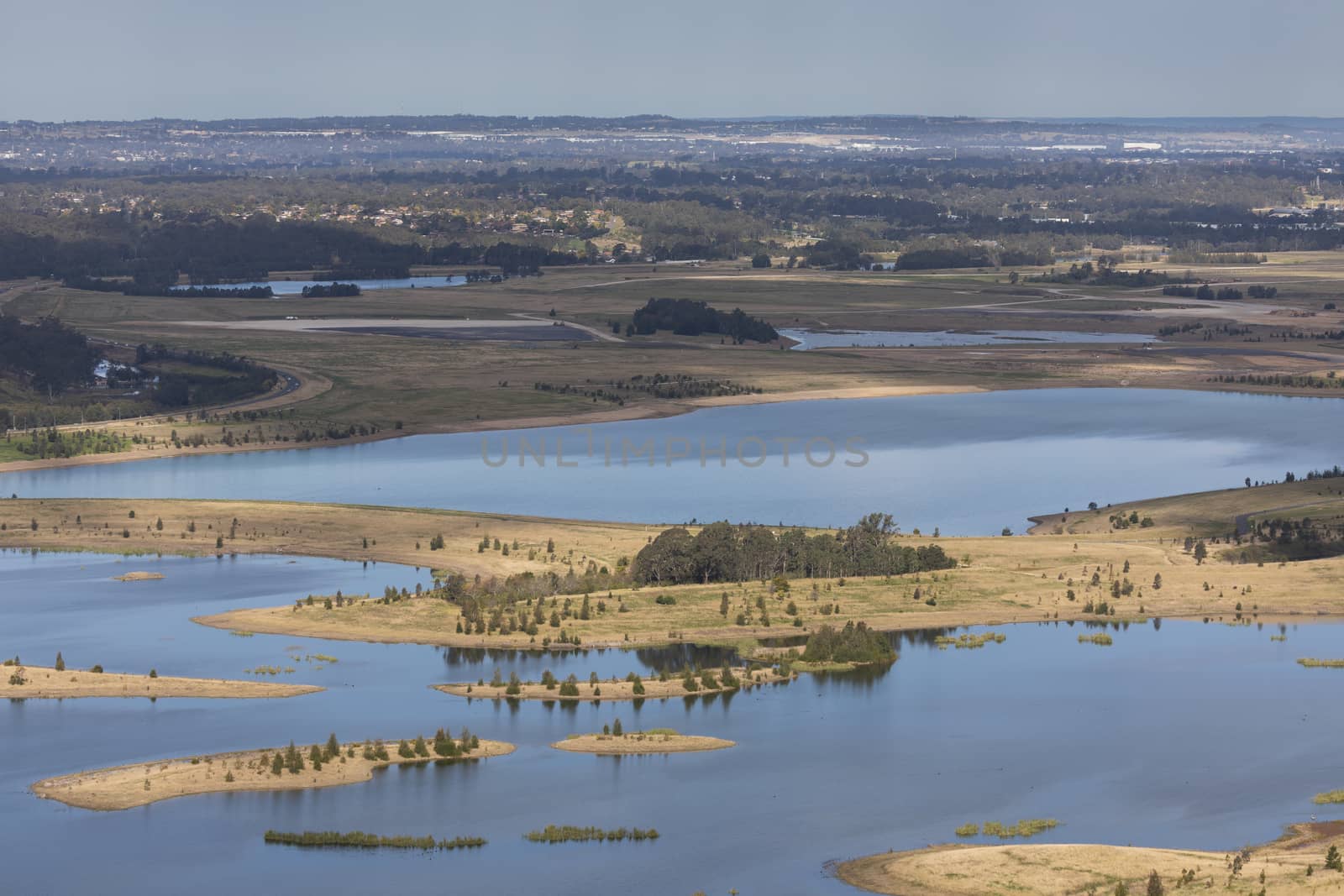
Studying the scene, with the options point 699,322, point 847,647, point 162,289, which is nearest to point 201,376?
point 699,322

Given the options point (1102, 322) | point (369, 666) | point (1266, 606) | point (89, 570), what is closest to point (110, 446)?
point (89, 570)

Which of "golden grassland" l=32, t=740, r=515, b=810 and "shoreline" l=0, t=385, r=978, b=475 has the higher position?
"shoreline" l=0, t=385, r=978, b=475

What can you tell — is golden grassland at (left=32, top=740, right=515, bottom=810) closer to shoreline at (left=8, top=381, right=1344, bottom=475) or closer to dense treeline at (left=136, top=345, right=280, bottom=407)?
shoreline at (left=8, top=381, right=1344, bottom=475)

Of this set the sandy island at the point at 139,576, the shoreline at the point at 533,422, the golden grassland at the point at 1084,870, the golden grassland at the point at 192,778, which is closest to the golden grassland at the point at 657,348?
the shoreline at the point at 533,422

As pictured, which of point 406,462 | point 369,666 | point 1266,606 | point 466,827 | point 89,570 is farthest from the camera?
point 406,462

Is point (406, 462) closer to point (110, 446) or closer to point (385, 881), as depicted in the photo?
Answer: point (110, 446)

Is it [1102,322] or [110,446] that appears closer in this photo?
[110,446]

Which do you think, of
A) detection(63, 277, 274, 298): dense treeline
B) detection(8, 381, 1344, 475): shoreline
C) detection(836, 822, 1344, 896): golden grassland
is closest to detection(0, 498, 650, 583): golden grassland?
detection(8, 381, 1344, 475): shoreline

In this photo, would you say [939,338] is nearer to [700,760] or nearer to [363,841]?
[700,760]
